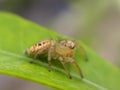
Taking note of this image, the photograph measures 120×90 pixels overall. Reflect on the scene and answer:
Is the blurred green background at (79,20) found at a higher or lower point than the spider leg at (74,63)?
higher

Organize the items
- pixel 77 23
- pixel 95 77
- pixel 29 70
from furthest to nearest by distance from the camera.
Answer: pixel 77 23 → pixel 95 77 → pixel 29 70

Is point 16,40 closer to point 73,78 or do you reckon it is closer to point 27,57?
point 27,57

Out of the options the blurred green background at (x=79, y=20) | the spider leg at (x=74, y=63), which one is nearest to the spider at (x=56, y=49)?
the spider leg at (x=74, y=63)

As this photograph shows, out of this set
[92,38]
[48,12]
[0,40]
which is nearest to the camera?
[0,40]

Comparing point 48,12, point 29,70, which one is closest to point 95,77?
point 29,70

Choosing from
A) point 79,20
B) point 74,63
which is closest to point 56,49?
point 74,63

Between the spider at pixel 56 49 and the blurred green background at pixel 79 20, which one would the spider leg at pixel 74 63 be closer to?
the spider at pixel 56 49

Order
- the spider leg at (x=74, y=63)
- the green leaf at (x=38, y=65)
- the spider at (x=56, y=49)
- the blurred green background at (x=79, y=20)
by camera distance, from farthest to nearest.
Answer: the blurred green background at (x=79, y=20), the spider at (x=56, y=49), the spider leg at (x=74, y=63), the green leaf at (x=38, y=65)
